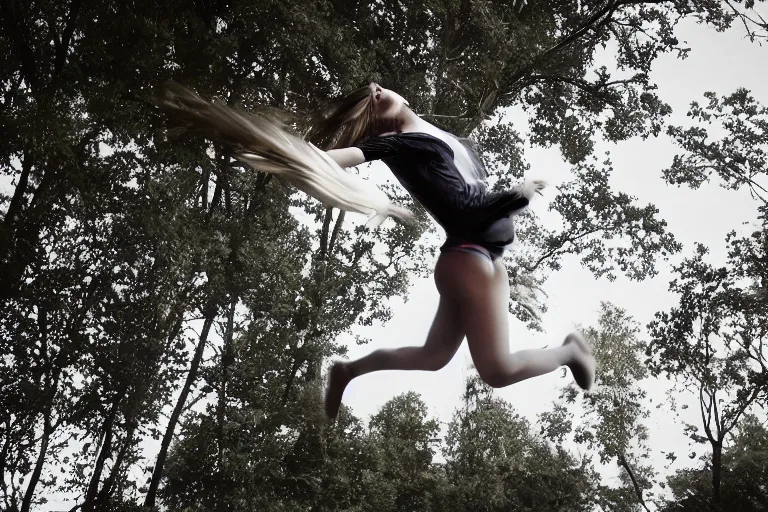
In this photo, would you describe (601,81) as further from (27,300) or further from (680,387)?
(27,300)

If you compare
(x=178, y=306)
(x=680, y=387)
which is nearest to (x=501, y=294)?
(x=178, y=306)

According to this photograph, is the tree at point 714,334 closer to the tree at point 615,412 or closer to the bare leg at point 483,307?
the tree at point 615,412

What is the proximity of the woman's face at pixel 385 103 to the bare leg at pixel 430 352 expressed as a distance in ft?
1.96

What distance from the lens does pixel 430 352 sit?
7.10 ft

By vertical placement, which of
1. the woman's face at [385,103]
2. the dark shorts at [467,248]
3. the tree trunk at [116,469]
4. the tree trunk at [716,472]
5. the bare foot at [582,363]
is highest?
the tree trunk at [716,472]

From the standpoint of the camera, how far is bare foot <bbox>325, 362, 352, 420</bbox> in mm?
2434

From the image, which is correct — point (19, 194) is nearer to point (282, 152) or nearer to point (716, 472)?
point (282, 152)

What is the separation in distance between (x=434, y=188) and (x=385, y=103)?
0.41 metres

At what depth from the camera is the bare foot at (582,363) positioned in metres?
2.26

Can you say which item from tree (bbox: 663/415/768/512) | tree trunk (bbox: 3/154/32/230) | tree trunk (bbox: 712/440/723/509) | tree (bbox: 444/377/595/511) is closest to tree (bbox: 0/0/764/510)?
tree trunk (bbox: 3/154/32/230)

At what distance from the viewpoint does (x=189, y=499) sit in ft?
28.1

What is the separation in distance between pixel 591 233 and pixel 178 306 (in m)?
7.68

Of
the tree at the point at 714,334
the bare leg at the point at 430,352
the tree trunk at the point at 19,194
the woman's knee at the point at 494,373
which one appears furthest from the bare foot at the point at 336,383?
the tree at the point at 714,334

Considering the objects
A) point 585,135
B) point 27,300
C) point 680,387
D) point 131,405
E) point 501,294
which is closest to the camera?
point 501,294
